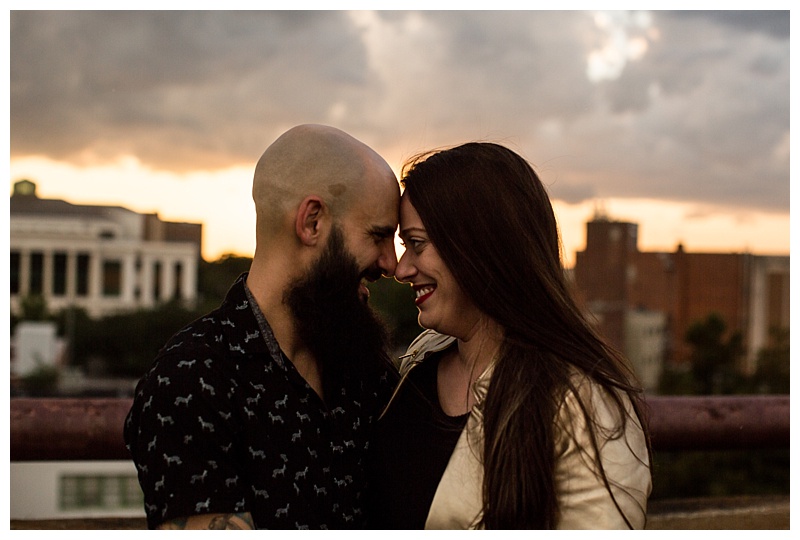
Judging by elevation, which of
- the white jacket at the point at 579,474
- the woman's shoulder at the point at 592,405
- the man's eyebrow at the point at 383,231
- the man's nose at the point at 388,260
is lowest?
the white jacket at the point at 579,474

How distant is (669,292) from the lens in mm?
74688

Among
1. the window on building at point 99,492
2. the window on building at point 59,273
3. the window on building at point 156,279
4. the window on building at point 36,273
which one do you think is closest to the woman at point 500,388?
the window on building at point 99,492

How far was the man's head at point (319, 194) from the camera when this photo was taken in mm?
2465

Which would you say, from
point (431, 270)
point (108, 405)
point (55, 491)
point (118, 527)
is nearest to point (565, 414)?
point (431, 270)

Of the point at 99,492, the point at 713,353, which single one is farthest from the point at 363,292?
the point at 713,353

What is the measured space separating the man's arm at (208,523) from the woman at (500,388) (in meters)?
0.49

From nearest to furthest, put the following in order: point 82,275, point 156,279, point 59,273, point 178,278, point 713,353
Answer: point 713,353 < point 59,273 < point 82,275 < point 156,279 < point 178,278

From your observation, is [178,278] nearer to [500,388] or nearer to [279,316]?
[279,316]

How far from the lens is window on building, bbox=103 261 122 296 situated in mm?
91000

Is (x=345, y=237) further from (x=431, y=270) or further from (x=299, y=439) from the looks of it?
(x=299, y=439)

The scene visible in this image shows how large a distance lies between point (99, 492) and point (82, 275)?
1466 inches

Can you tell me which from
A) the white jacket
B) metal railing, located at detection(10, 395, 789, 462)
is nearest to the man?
the white jacket

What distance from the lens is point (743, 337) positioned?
6850cm

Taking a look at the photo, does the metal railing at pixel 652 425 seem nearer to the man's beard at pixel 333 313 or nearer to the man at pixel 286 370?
→ the man at pixel 286 370
